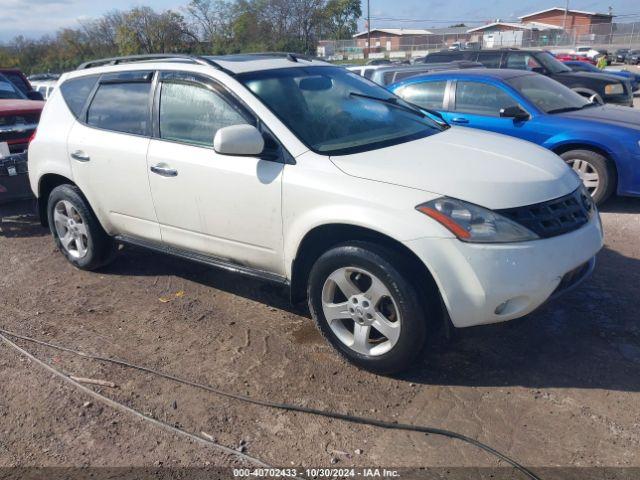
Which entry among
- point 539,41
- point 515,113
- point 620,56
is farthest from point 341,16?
A: point 515,113

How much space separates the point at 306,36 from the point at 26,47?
1002 inches

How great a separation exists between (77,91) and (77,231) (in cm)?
123

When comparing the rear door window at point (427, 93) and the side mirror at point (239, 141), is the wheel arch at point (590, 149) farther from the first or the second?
the side mirror at point (239, 141)

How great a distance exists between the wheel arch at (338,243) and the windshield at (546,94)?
443 cm

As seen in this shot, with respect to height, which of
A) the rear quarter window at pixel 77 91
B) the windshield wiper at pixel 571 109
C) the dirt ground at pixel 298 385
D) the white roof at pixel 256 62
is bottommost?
the dirt ground at pixel 298 385

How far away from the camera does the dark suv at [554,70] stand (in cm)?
1120

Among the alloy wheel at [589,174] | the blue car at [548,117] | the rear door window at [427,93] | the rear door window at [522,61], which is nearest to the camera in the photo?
the blue car at [548,117]

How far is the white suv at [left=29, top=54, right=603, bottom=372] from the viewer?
9.80 feet

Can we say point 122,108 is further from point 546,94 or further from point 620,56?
point 620,56

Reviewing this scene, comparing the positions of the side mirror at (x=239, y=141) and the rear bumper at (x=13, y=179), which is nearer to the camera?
the side mirror at (x=239, y=141)

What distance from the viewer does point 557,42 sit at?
53.8 meters

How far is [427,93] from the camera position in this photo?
7.75 m

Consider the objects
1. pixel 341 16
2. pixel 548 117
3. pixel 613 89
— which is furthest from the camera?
pixel 341 16

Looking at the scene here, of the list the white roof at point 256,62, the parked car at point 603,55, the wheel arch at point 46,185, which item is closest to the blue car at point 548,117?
the white roof at point 256,62
